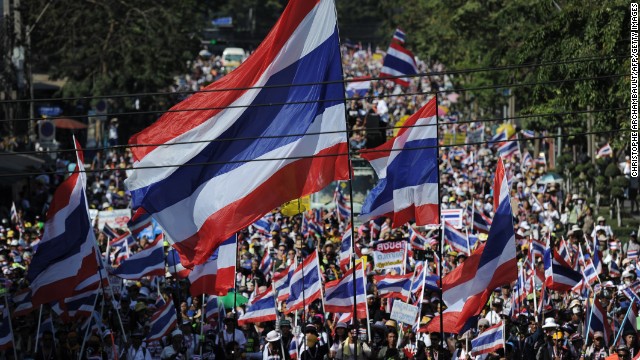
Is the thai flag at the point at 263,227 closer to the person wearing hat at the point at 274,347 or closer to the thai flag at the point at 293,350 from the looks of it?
the thai flag at the point at 293,350

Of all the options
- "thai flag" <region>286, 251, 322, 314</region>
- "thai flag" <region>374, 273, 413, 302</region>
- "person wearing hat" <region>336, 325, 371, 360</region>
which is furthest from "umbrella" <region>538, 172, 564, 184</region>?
"person wearing hat" <region>336, 325, 371, 360</region>

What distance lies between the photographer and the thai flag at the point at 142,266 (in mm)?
21719

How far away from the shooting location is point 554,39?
3241 cm

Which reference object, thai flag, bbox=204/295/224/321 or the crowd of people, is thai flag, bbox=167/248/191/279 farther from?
thai flag, bbox=204/295/224/321

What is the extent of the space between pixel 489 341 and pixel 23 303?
22.1 feet

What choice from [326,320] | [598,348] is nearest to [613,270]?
[598,348]

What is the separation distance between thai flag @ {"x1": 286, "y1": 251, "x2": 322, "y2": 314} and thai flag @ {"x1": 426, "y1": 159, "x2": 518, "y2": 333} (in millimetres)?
2627

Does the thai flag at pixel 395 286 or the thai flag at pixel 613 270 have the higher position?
the thai flag at pixel 395 286

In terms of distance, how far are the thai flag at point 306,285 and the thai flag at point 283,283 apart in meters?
0.40

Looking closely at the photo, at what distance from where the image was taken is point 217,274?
19.3m

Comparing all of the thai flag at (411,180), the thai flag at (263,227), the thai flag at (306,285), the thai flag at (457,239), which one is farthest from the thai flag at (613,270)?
the thai flag at (263,227)

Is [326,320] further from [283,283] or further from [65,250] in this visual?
[65,250]

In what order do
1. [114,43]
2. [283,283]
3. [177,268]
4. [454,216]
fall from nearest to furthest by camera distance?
[283,283] < [177,268] < [454,216] < [114,43]

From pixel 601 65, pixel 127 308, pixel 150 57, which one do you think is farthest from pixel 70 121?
pixel 127 308
